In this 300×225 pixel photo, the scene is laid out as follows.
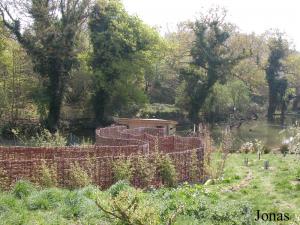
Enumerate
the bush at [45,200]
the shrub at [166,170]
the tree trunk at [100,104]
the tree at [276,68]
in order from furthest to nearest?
the tree at [276,68]
the tree trunk at [100,104]
the shrub at [166,170]
the bush at [45,200]

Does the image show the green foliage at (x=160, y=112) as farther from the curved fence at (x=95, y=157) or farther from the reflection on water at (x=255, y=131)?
the curved fence at (x=95, y=157)

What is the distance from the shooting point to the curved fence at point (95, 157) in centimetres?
1127

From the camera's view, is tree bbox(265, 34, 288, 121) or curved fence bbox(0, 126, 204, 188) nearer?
curved fence bbox(0, 126, 204, 188)

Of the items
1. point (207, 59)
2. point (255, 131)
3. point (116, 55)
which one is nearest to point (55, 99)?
point (116, 55)

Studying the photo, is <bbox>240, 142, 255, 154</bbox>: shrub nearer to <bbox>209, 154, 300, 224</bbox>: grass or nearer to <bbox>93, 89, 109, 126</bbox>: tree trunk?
<bbox>209, 154, 300, 224</bbox>: grass

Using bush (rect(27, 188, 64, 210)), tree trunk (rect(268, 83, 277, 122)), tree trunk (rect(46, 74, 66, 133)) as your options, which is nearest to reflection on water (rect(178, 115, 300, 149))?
tree trunk (rect(268, 83, 277, 122))

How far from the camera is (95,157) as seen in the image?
1265 centimetres

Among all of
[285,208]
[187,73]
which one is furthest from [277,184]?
[187,73]

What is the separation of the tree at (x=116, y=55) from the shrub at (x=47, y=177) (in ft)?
93.6

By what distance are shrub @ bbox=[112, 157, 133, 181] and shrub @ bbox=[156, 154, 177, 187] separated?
1151 mm

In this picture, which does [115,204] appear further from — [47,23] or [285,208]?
[47,23]

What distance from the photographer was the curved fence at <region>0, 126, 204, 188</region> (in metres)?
11.3

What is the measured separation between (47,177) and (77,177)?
2.64 ft

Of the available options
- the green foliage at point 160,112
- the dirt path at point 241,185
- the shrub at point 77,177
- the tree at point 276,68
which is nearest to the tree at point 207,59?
the green foliage at point 160,112
